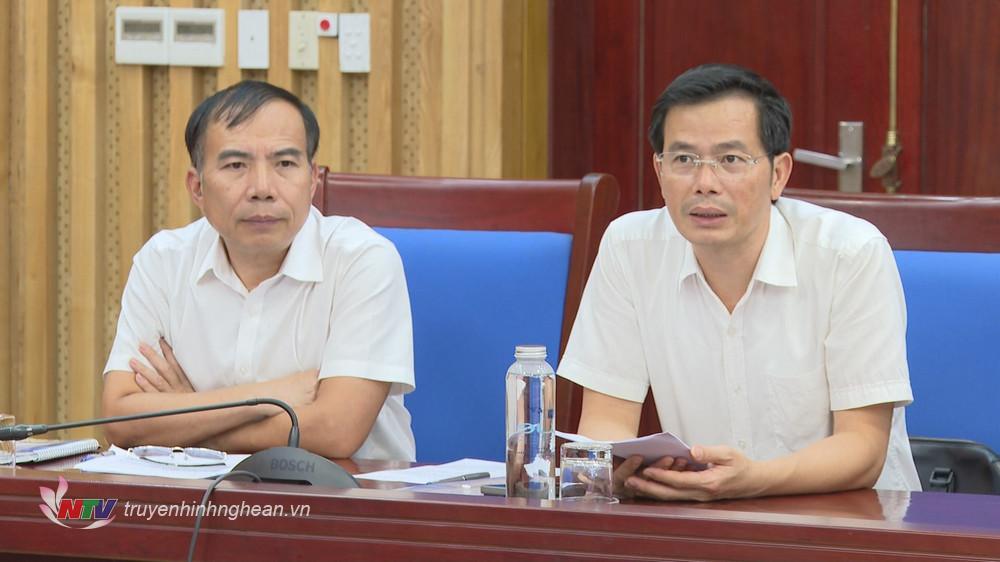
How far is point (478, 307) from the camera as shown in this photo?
2.40 metres

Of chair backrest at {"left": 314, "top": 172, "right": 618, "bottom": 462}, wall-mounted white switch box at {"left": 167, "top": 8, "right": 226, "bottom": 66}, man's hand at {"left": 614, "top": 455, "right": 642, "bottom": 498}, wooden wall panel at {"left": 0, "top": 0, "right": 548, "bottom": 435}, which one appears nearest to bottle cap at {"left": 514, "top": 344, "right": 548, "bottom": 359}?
man's hand at {"left": 614, "top": 455, "right": 642, "bottom": 498}

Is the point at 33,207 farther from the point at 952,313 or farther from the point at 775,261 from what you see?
the point at 952,313

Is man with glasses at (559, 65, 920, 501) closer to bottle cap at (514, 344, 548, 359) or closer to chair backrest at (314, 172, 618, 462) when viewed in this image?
chair backrest at (314, 172, 618, 462)

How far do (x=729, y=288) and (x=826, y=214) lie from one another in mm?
190

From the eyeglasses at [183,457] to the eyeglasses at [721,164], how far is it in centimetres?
79

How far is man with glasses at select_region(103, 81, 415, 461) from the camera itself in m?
2.23

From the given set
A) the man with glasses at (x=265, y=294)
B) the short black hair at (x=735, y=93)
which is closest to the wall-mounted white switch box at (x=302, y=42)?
the man with glasses at (x=265, y=294)

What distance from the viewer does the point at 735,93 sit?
2.00 meters

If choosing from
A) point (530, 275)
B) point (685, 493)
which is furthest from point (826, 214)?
point (685, 493)

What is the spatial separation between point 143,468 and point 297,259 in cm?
74

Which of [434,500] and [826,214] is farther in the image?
[826,214]

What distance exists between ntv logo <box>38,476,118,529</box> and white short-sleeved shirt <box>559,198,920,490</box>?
0.88 m

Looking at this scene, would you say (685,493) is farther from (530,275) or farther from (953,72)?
(953,72)

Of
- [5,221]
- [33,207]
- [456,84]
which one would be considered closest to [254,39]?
[456,84]
